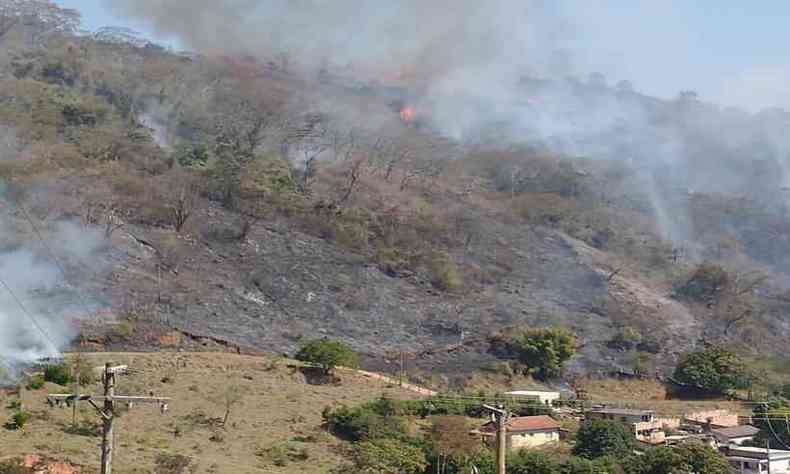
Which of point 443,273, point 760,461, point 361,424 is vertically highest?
point 443,273

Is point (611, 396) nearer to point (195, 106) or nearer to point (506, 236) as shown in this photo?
point (506, 236)

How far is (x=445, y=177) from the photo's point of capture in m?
102

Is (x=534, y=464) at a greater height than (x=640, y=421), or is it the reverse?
(x=640, y=421)

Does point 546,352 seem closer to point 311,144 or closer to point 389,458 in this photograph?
point 389,458

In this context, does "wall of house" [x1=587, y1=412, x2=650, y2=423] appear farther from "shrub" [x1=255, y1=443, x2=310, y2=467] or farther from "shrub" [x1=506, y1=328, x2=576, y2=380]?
"shrub" [x1=255, y1=443, x2=310, y2=467]

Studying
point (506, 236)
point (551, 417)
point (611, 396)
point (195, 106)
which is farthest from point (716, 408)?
point (195, 106)

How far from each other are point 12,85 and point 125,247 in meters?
40.6

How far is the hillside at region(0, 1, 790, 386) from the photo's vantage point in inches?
2302

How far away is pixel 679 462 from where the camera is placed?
37.4 meters

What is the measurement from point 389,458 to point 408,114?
3672 inches

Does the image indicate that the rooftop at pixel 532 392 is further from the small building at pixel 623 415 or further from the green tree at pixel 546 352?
the small building at pixel 623 415

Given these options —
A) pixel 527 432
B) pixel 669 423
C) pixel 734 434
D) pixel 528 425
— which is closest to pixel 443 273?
pixel 669 423

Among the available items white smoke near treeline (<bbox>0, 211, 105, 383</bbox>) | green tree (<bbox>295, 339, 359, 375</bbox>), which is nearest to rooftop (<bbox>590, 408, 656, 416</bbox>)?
green tree (<bbox>295, 339, 359, 375</bbox>)

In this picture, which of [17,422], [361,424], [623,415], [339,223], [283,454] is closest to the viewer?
[17,422]
